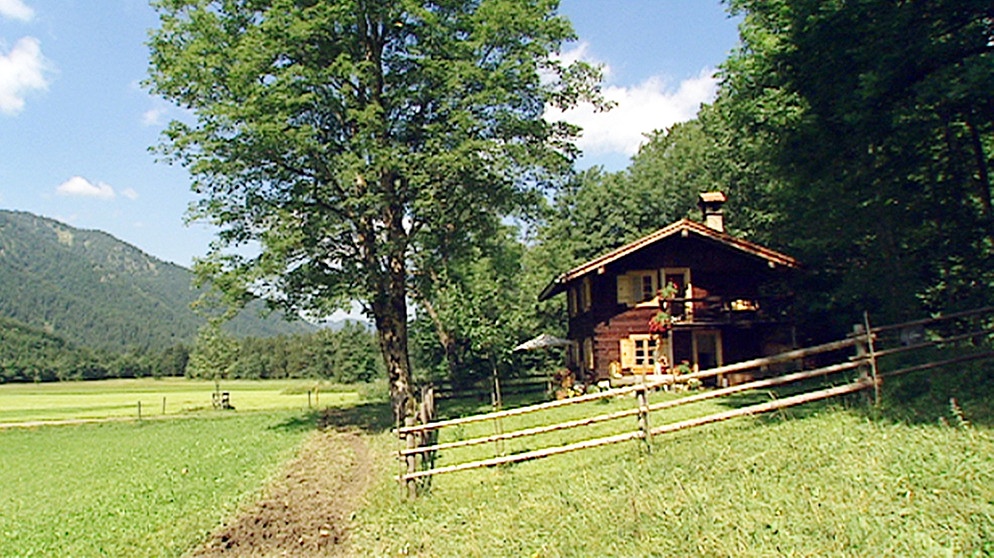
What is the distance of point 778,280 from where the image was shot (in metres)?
27.0

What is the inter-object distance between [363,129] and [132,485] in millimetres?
11275

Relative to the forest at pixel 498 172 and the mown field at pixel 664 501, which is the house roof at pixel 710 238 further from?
the mown field at pixel 664 501

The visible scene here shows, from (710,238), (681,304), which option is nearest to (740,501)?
(710,238)

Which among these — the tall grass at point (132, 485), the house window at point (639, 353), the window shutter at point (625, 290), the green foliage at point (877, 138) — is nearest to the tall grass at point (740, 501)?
the tall grass at point (132, 485)

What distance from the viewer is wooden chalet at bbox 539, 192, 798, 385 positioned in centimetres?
2636

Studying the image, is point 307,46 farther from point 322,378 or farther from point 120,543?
point 322,378

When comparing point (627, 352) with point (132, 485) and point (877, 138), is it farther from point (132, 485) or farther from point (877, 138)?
point (132, 485)

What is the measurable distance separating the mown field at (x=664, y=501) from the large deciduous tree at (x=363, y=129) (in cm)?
794

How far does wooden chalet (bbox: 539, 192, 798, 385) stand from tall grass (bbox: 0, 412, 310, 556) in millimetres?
12432

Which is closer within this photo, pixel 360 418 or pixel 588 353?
pixel 360 418

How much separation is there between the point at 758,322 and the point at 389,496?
1830 cm

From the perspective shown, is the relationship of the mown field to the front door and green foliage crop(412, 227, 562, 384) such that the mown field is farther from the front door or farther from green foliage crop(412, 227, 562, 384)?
the front door

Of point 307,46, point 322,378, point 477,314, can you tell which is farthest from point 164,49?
point 322,378

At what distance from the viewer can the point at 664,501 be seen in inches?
320
